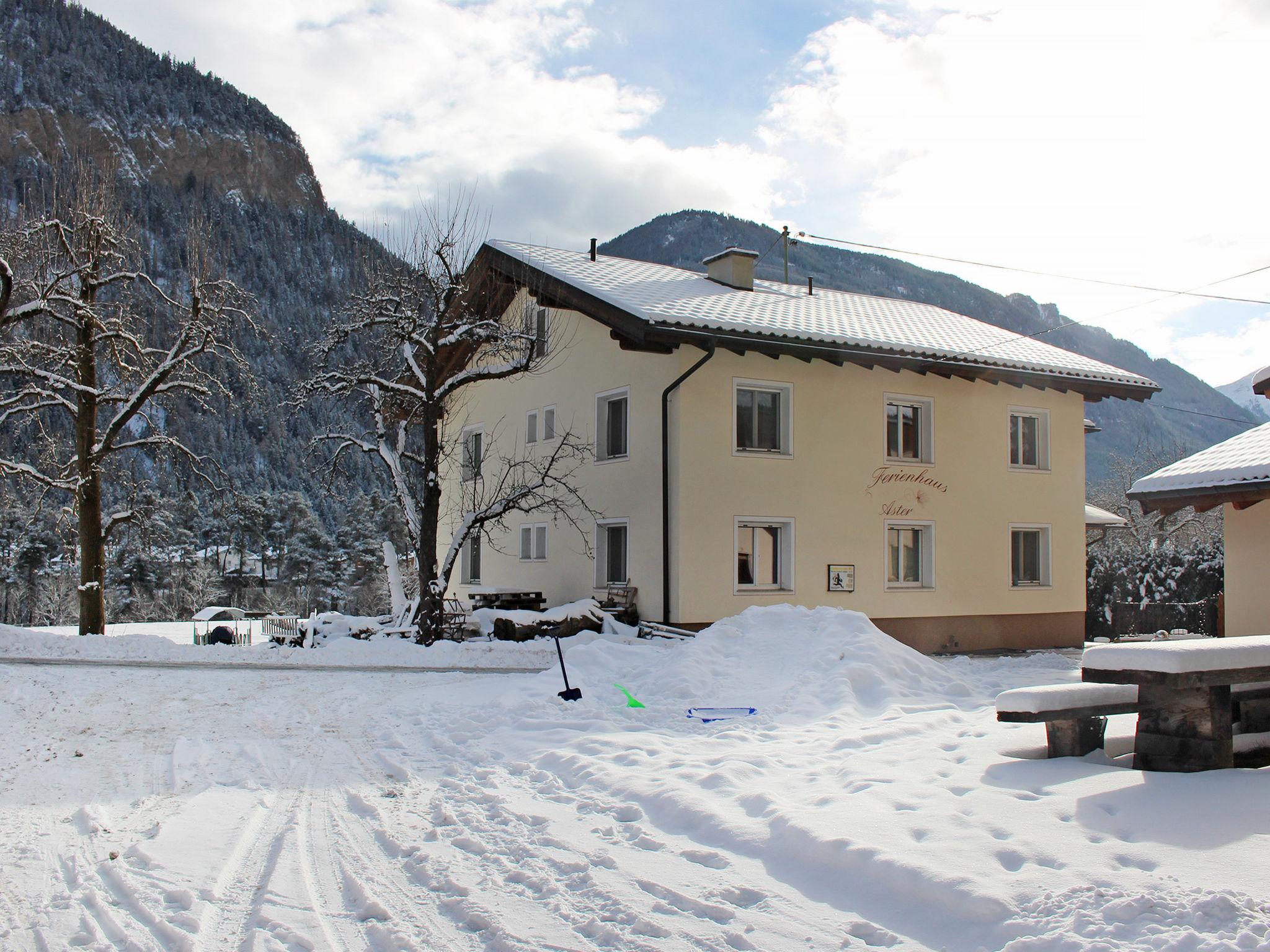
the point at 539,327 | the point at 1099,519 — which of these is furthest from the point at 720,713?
the point at 1099,519

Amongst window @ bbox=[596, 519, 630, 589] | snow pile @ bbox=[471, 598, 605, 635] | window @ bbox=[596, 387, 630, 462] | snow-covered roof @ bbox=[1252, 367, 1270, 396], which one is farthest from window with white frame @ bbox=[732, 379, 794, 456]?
snow-covered roof @ bbox=[1252, 367, 1270, 396]

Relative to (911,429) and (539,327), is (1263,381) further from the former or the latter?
(539,327)

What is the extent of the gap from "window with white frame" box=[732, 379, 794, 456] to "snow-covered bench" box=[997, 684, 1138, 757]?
12.1m

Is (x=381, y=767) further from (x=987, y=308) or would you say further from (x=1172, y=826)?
(x=987, y=308)

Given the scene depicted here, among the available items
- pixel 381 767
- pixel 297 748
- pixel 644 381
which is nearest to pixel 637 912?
pixel 381 767

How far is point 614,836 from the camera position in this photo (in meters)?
5.96

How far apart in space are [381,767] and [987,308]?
171m

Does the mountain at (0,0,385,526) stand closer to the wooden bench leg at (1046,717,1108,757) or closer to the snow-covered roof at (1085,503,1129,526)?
the snow-covered roof at (1085,503,1129,526)

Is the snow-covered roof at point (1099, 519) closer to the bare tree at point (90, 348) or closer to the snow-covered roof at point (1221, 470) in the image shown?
the snow-covered roof at point (1221, 470)

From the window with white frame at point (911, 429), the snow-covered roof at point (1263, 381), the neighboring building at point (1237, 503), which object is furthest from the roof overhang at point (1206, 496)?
the window with white frame at point (911, 429)

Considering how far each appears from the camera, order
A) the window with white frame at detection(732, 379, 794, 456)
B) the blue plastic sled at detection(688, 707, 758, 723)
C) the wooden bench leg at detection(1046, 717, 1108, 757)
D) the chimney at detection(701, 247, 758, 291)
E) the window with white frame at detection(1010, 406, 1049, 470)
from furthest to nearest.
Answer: the chimney at detection(701, 247, 758, 291) → the window with white frame at detection(1010, 406, 1049, 470) → the window with white frame at detection(732, 379, 794, 456) → the blue plastic sled at detection(688, 707, 758, 723) → the wooden bench leg at detection(1046, 717, 1108, 757)

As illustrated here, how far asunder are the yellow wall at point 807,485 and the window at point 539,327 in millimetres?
309

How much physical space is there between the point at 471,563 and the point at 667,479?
8.20 metres

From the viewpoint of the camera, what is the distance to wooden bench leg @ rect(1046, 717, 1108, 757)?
6832 mm
